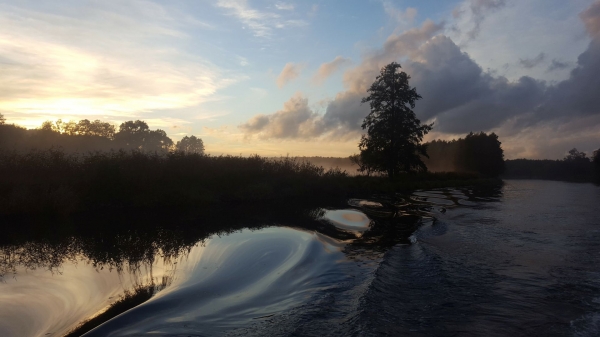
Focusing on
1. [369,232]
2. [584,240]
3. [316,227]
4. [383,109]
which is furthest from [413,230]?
[383,109]

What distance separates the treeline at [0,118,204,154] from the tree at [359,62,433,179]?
18.4 metres

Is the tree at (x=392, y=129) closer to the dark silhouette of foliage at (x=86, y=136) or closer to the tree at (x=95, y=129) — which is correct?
the dark silhouette of foliage at (x=86, y=136)

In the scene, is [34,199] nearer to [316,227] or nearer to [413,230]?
[316,227]

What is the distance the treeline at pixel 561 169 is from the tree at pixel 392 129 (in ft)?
178

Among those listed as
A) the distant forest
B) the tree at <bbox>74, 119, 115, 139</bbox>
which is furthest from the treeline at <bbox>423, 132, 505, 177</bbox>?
the tree at <bbox>74, 119, 115, 139</bbox>

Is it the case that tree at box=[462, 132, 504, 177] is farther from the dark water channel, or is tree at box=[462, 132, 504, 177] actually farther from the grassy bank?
the dark water channel

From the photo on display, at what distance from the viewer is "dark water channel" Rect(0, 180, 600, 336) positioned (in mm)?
4949

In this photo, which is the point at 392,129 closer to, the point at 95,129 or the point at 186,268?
the point at 186,268

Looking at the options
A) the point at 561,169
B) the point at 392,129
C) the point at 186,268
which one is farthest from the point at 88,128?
the point at 561,169

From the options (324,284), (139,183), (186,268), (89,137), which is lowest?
(186,268)

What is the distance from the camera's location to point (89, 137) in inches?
2292

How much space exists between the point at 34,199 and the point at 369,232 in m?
13.4

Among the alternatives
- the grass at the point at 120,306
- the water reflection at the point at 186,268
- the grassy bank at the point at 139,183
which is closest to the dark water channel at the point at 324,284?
the water reflection at the point at 186,268

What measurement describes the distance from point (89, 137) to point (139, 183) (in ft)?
158
